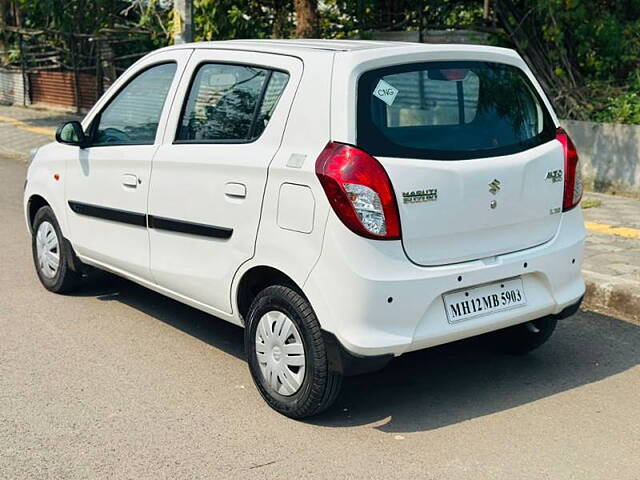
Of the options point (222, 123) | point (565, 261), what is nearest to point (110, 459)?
point (222, 123)

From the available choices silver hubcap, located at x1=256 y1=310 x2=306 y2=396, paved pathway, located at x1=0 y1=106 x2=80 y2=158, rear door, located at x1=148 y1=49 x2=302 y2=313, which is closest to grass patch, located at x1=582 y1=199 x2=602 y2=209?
rear door, located at x1=148 y1=49 x2=302 y2=313

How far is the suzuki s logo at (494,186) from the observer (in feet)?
13.6

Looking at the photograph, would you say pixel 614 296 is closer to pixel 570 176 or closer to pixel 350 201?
pixel 570 176

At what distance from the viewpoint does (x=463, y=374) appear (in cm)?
484

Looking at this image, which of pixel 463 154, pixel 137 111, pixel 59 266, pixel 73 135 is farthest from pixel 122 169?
pixel 463 154

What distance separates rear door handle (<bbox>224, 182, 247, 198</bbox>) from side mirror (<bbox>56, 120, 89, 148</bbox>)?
1.60 m

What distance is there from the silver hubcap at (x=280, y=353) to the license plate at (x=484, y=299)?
0.72 metres

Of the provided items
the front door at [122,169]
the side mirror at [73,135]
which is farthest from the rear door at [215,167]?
the side mirror at [73,135]

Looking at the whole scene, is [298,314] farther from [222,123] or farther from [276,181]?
[222,123]

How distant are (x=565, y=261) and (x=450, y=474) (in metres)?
1.41

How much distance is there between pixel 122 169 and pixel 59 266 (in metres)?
1.32

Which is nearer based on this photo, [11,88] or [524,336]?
[524,336]

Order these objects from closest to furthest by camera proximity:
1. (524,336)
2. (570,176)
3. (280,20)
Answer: (570,176) < (524,336) < (280,20)

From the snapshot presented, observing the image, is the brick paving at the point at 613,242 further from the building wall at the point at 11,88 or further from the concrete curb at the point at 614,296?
the building wall at the point at 11,88
